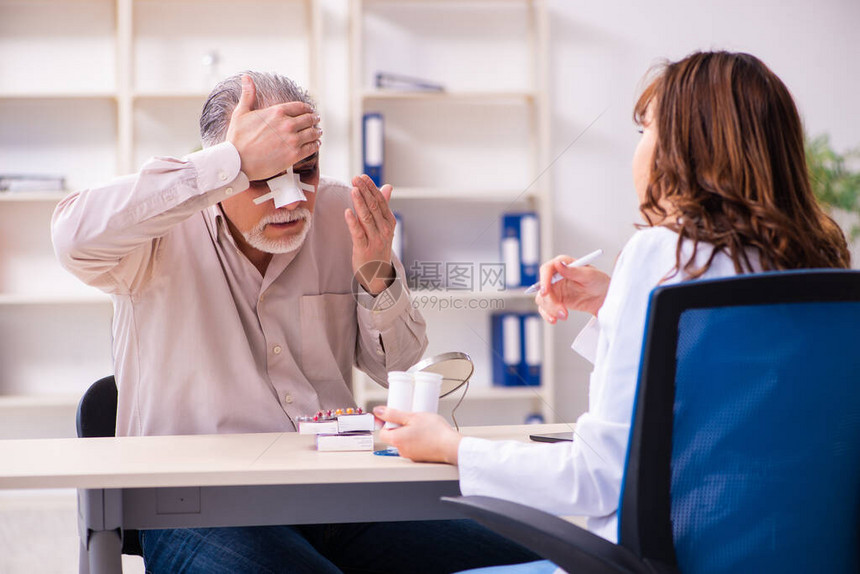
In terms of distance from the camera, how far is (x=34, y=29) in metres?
3.43

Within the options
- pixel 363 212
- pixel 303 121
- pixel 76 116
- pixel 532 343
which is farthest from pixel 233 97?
pixel 76 116

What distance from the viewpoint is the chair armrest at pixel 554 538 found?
818mm

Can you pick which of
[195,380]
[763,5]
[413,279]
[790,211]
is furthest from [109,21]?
[790,211]

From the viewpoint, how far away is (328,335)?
170 centimetres

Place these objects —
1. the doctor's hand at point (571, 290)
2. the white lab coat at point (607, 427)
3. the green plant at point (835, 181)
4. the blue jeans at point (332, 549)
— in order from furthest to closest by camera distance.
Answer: the green plant at point (835, 181) → the doctor's hand at point (571, 290) → the blue jeans at point (332, 549) → the white lab coat at point (607, 427)

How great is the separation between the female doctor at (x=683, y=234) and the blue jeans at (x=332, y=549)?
0.35 m

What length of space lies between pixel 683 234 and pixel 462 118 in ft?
9.06

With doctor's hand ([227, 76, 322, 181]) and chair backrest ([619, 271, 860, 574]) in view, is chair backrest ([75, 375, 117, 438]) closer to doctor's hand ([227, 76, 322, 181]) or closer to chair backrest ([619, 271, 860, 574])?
doctor's hand ([227, 76, 322, 181])

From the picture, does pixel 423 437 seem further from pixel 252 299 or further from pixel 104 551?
pixel 252 299

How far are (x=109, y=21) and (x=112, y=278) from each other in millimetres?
2403

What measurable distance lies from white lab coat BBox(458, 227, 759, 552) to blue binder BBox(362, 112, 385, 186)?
240 cm

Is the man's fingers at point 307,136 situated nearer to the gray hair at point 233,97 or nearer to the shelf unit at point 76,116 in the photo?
the gray hair at point 233,97

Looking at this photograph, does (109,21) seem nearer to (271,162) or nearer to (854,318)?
(271,162)

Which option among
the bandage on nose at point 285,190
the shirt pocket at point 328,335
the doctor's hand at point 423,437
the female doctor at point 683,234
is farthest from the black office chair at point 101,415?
the female doctor at point 683,234
